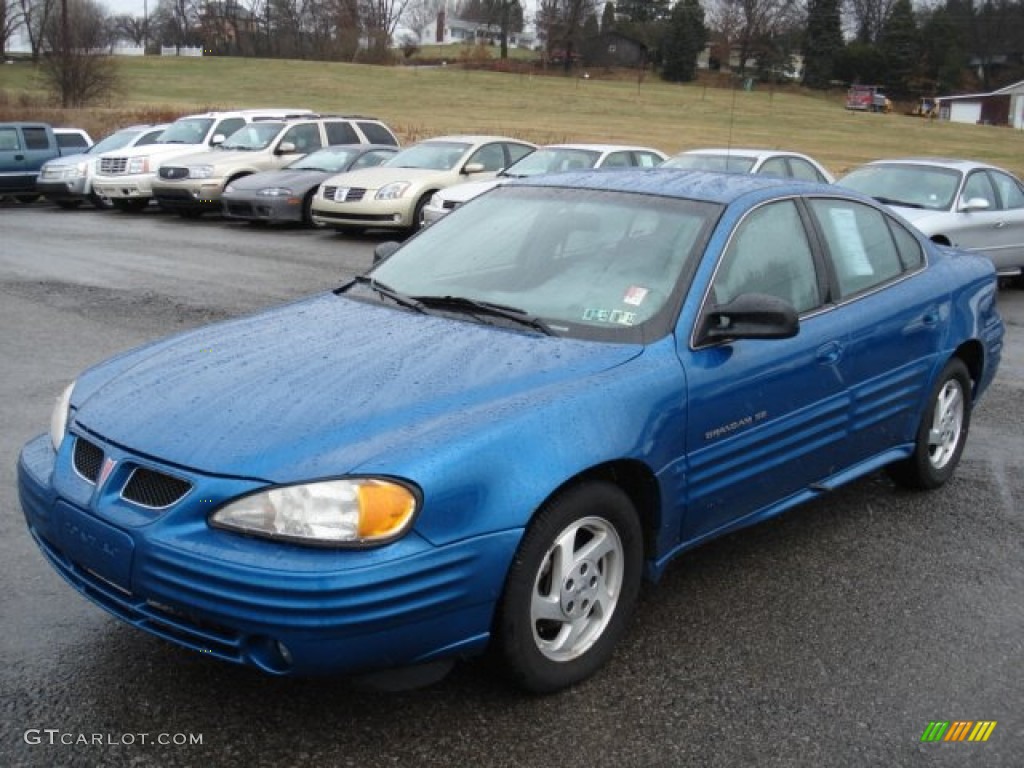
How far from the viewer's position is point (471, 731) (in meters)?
3.14

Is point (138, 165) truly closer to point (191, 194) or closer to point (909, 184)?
point (191, 194)

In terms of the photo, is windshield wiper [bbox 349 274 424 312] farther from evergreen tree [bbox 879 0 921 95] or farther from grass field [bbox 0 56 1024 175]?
evergreen tree [bbox 879 0 921 95]

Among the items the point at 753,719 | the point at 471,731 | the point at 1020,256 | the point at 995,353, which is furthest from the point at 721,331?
the point at 1020,256

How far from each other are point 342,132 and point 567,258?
56.3ft

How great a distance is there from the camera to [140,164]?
20344 mm

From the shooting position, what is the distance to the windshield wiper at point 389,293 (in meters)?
4.14

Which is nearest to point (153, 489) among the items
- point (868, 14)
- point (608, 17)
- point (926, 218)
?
point (926, 218)

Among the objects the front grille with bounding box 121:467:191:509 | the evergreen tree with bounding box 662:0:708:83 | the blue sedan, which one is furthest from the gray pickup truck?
the evergreen tree with bounding box 662:0:708:83

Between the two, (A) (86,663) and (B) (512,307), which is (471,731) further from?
(B) (512,307)

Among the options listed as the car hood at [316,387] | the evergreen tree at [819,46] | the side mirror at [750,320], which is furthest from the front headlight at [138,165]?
the evergreen tree at [819,46]

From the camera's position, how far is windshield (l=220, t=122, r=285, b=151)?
19.9 m

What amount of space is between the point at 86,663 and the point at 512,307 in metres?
1.87

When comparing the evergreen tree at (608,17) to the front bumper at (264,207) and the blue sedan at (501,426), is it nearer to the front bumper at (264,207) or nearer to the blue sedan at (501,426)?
the front bumper at (264,207)

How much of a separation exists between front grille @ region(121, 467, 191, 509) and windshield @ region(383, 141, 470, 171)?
14320 millimetres
